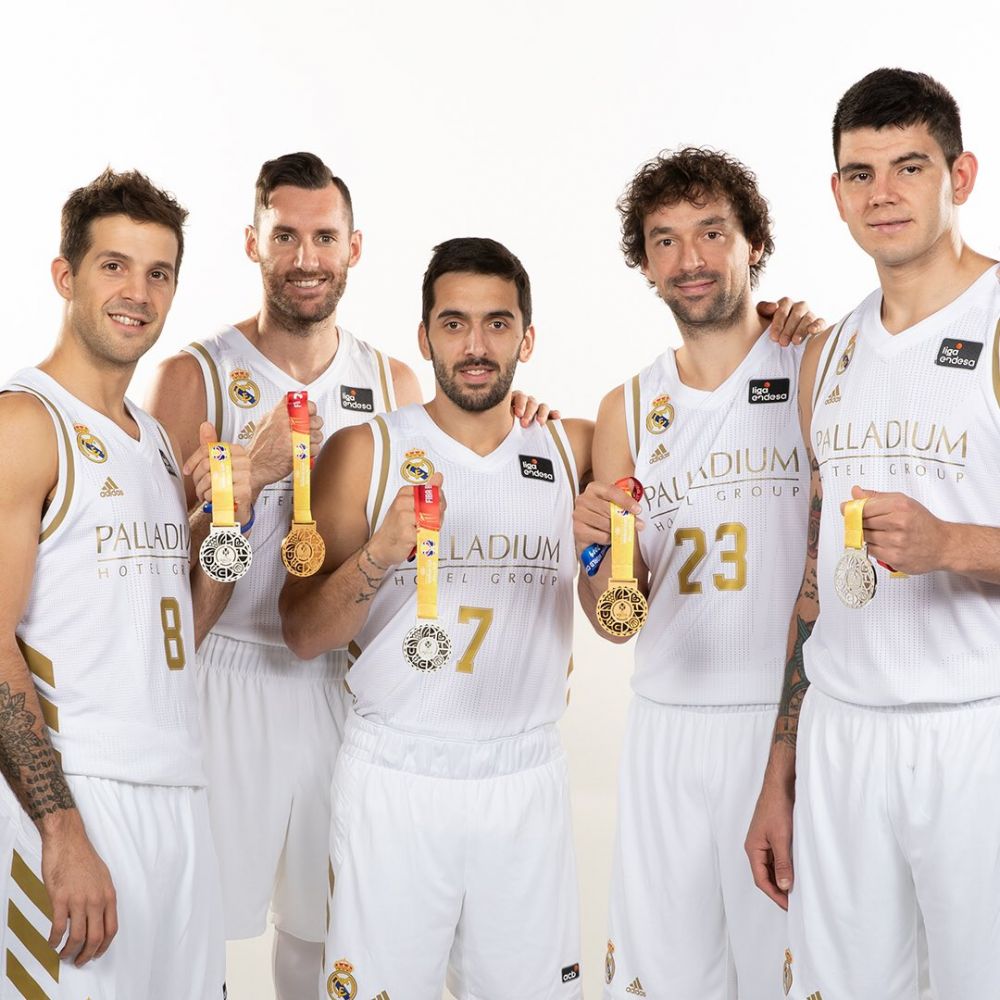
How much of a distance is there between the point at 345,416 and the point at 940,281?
203 centimetres

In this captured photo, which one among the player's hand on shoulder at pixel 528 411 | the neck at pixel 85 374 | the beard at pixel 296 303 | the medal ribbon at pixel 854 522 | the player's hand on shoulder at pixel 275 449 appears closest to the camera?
the medal ribbon at pixel 854 522

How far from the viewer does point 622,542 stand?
3666mm

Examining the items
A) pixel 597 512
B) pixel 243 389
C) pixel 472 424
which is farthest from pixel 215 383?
pixel 597 512

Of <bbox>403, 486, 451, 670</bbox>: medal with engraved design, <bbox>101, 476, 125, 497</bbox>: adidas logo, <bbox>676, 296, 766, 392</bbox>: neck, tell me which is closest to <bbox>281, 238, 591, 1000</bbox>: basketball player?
<bbox>403, 486, 451, 670</bbox>: medal with engraved design

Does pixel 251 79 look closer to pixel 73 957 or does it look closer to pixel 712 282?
pixel 712 282

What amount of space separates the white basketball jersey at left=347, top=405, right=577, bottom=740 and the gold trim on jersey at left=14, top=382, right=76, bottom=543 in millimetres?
931

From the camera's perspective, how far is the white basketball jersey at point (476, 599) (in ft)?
13.2

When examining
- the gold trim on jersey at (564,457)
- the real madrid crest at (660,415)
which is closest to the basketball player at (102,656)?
the gold trim on jersey at (564,457)

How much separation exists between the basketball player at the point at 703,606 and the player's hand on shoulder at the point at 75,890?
5.02 ft

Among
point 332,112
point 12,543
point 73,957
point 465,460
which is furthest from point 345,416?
point 332,112

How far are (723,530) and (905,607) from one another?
793 mm

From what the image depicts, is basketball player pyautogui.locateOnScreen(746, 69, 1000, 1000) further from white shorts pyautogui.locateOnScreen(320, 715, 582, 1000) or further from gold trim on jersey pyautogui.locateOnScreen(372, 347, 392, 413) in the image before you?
gold trim on jersey pyautogui.locateOnScreen(372, 347, 392, 413)

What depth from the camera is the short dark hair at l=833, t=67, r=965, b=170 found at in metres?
3.48

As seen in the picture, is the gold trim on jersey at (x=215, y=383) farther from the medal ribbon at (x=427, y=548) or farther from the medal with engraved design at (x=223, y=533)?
the medal ribbon at (x=427, y=548)
